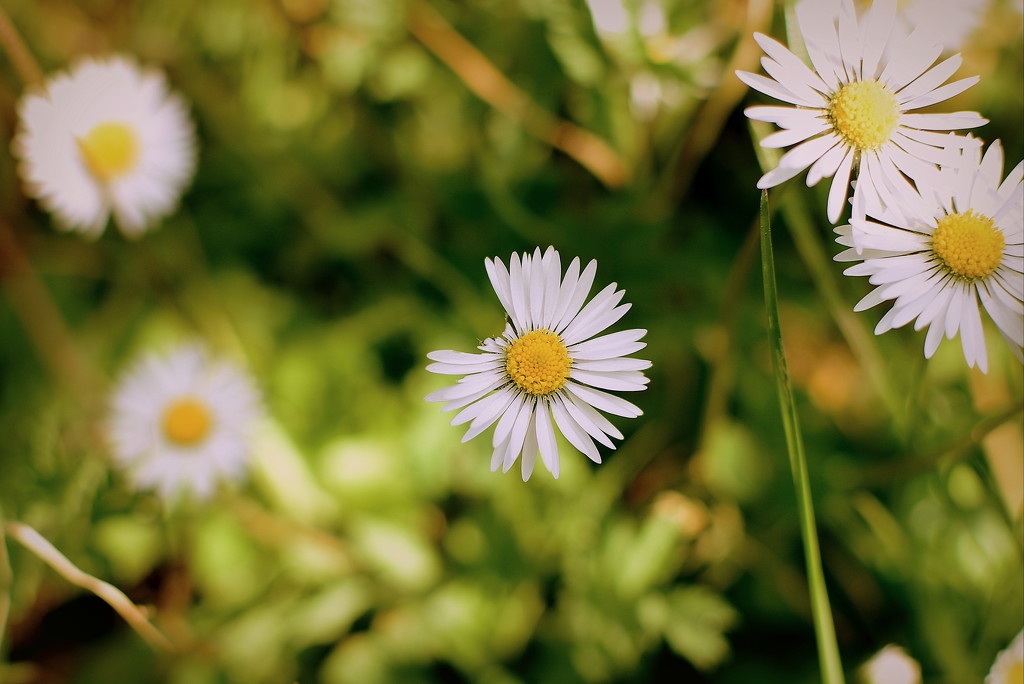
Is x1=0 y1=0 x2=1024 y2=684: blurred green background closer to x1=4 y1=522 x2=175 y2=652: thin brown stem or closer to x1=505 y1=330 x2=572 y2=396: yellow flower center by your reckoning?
x1=4 y1=522 x2=175 y2=652: thin brown stem

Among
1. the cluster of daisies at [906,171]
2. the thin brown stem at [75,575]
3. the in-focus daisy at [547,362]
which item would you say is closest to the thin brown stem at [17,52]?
the thin brown stem at [75,575]

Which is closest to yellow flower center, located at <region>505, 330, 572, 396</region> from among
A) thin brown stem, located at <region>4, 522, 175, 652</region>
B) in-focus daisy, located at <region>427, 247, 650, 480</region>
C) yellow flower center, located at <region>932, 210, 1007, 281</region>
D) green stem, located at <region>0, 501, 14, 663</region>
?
in-focus daisy, located at <region>427, 247, 650, 480</region>

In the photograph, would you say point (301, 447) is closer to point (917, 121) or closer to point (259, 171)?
point (259, 171)

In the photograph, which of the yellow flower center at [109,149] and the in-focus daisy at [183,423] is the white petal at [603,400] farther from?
the yellow flower center at [109,149]

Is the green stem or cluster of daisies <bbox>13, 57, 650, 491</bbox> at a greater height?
cluster of daisies <bbox>13, 57, 650, 491</bbox>

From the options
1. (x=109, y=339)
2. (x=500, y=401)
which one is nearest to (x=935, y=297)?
(x=500, y=401)

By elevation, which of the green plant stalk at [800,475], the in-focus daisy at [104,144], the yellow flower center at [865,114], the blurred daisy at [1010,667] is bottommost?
the blurred daisy at [1010,667]
